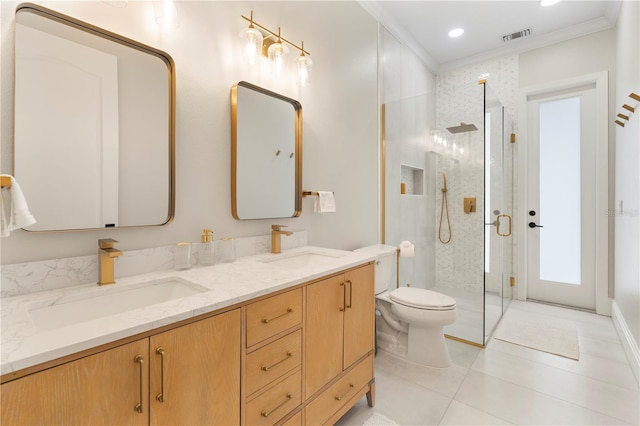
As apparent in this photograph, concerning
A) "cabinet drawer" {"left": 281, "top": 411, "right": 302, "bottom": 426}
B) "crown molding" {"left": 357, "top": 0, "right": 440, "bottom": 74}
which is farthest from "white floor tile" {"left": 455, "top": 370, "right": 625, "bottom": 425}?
"crown molding" {"left": 357, "top": 0, "right": 440, "bottom": 74}

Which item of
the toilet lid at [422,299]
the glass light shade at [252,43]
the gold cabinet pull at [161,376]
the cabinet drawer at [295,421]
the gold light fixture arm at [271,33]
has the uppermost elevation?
the gold light fixture arm at [271,33]

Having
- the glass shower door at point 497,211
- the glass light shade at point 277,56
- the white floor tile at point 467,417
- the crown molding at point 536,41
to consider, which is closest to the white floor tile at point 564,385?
the glass shower door at point 497,211

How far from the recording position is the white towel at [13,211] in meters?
0.84

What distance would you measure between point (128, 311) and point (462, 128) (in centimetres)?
288

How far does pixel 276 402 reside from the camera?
1153 mm

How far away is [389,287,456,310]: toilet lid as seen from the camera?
6.81ft

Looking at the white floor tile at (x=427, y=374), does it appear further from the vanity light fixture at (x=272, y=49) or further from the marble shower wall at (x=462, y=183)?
the vanity light fixture at (x=272, y=49)

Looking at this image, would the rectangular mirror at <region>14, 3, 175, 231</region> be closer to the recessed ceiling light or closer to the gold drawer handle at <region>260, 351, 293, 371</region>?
the gold drawer handle at <region>260, 351, 293, 371</region>

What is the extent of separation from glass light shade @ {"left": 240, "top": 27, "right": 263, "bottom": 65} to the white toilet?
1.44 m

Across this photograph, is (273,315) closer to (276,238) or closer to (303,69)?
(276,238)

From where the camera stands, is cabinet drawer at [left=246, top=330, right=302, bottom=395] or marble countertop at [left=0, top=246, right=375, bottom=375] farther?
cabinet drawer at [left=246, top=330, right=302, bottom=395]

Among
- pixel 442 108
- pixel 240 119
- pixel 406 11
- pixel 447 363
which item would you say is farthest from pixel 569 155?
pixel 240 119

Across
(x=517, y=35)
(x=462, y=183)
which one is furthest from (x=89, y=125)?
(x=517, y=35)

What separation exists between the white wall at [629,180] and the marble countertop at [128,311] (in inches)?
78.0
